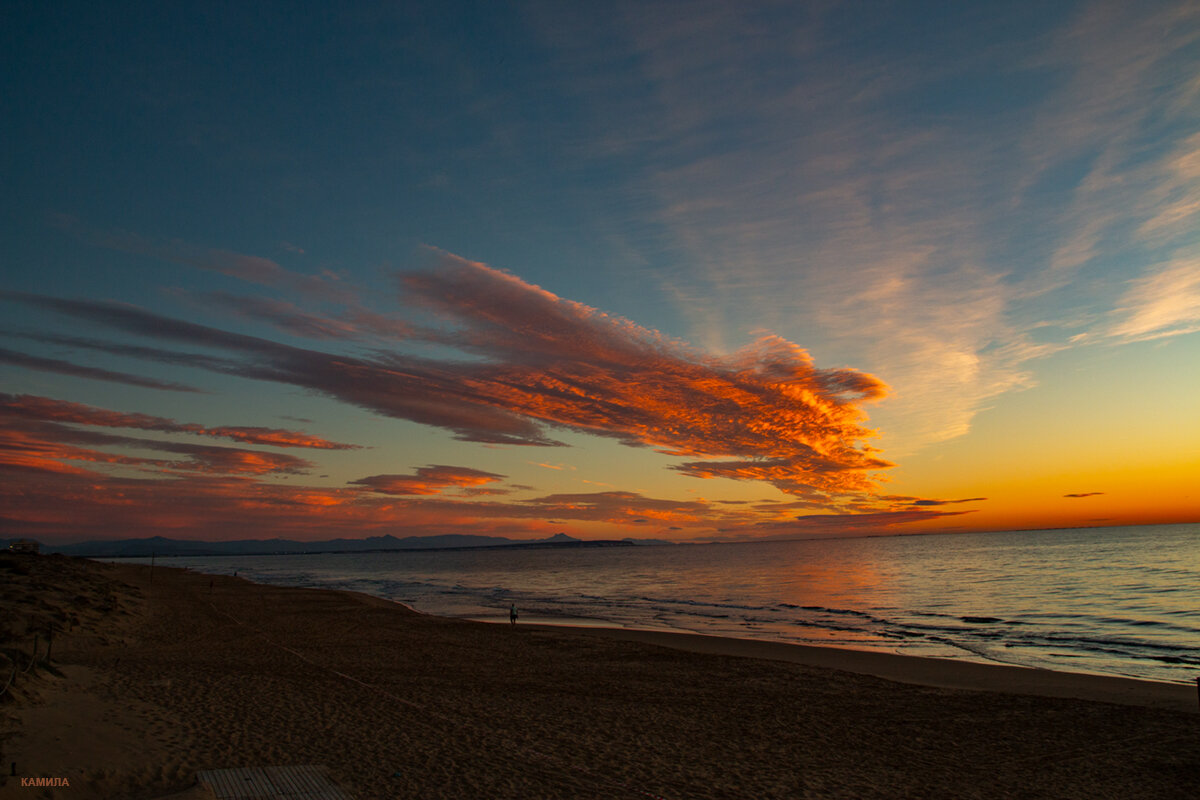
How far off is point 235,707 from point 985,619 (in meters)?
35.0

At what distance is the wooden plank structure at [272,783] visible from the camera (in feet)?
25.7

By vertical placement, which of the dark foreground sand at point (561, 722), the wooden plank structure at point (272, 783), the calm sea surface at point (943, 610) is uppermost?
the wooden plank structure at point (272, 783)

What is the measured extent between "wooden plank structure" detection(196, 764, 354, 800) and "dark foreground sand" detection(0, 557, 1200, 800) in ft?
1.00

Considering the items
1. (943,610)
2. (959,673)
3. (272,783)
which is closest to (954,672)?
(959,673)

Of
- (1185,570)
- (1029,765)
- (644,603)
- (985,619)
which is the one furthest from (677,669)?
(1185,570)

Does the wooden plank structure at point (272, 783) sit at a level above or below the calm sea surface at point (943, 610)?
above

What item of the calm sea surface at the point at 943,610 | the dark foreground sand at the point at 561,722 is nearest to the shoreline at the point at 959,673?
the dark foreground sand at the point at 561,722

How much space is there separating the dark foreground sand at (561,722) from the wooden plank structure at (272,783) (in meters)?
0.31

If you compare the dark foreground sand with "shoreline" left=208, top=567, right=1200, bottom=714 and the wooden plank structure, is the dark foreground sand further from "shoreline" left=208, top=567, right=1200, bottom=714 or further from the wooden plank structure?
the wooden plank structure

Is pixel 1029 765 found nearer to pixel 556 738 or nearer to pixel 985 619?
pixel 556 738

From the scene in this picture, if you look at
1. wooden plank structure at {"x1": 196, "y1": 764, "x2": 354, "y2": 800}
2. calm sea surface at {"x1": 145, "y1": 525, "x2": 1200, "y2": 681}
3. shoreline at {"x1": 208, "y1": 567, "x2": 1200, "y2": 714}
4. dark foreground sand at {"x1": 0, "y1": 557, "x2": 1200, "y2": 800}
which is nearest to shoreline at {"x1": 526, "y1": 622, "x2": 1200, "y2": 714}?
shoreline at {"x1": 208, "y1": 567, "x2": 1200, "y2": 714}

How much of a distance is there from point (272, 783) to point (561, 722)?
593 centimetres

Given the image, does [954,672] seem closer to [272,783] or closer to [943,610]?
[272,783]

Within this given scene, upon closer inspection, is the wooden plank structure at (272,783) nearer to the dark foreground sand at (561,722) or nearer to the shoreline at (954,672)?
the dark foreground sand at (561,722)
